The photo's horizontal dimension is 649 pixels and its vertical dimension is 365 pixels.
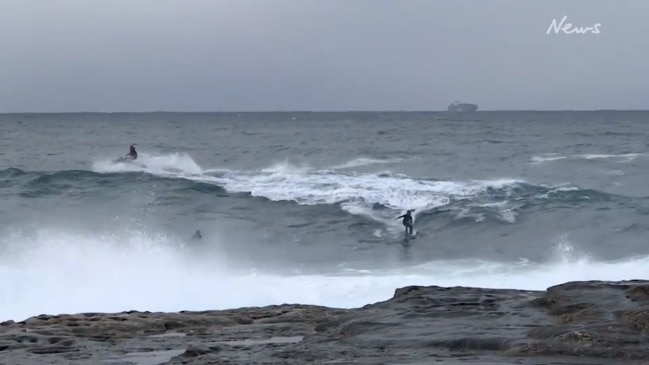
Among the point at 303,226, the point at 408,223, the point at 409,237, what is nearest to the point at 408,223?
the point at 408,223

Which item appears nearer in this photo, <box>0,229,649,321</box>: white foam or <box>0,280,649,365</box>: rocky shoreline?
<box>0,280,649,365</box>: rocky shoreline

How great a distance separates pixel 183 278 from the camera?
1576 centimetres

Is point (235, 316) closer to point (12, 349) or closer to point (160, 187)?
point (12, 349)

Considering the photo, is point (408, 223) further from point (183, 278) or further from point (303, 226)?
point (183, 278)

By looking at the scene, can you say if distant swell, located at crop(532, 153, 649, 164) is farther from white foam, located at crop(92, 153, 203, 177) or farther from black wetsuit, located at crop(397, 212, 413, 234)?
black wetsuit, located at crop(397, 212, 413, 234)

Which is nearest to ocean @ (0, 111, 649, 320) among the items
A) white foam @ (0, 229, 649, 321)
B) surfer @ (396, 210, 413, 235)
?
white foam @ (0, 229, 649, 321)

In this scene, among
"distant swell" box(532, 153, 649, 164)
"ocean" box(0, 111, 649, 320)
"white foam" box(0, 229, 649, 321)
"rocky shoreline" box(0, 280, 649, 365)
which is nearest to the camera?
"rocky shoreline" box(0, 280, 649, 365)

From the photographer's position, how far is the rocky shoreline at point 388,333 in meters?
6.08

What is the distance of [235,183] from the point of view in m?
29.7

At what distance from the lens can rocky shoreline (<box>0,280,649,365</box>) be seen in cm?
608

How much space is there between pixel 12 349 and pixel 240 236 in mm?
14556

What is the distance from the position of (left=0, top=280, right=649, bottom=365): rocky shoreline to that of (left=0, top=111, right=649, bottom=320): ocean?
5314 mm

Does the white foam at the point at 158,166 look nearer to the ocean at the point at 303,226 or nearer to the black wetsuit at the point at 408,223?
the ocean at the point at 303,226

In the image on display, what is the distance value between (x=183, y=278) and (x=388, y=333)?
368 inches
